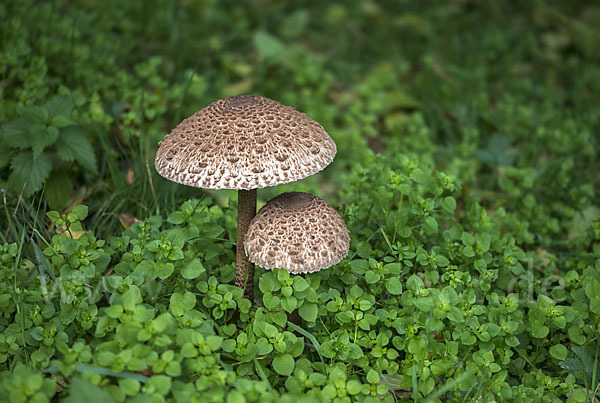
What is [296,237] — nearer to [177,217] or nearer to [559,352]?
[177,217]

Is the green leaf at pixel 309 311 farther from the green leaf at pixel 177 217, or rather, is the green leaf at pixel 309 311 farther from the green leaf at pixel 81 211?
the green leaf at pixel 81 211

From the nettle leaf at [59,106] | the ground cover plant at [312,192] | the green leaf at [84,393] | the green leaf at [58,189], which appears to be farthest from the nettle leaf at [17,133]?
the green leaf at [84,393]

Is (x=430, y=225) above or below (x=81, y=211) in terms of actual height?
below

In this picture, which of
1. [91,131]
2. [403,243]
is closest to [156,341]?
[403,243]

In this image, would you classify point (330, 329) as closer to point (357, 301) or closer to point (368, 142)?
point (357, 301)

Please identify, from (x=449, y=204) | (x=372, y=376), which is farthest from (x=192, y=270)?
(x=449, y=204)

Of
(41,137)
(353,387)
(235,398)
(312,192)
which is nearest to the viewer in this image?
(235,398)
